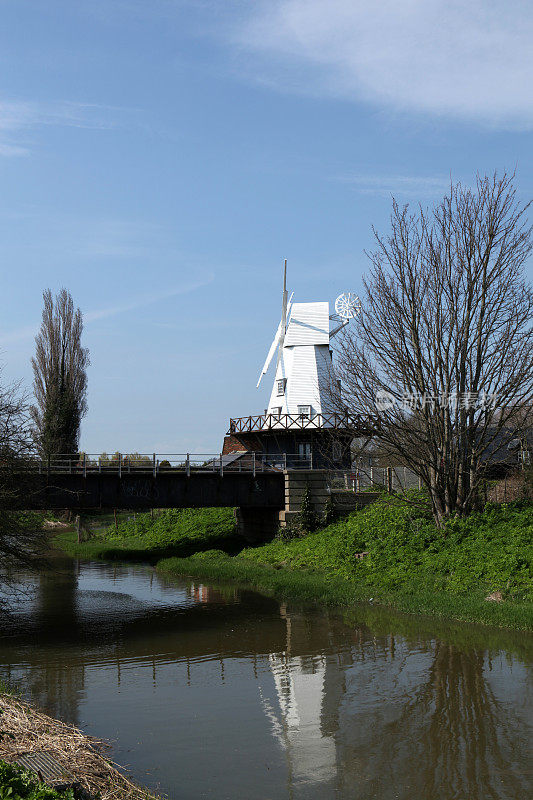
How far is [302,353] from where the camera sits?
5216cm

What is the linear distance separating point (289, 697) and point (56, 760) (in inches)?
232

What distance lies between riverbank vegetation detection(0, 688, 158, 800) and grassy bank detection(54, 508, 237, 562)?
30030mm

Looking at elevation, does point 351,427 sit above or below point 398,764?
above

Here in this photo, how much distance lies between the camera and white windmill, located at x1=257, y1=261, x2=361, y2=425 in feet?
164

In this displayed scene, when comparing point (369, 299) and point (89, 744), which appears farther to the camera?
point (369, 299)

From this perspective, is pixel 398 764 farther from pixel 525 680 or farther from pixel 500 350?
pixel 500 350

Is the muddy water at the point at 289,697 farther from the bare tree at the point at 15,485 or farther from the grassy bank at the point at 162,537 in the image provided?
the grassy bank at the point at 162,537

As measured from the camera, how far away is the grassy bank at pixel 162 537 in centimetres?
4200

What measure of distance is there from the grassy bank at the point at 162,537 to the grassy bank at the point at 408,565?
271 inches

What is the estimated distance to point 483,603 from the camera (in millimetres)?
19578

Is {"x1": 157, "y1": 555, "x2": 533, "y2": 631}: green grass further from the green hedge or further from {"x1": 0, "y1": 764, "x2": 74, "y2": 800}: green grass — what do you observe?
{"x1": 0, "y1": 764, "x2": 74, "y2": 800}: green grass

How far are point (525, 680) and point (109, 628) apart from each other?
39.8 ft

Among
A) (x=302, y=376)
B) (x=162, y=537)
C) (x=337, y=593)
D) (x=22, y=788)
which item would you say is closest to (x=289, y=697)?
(x=22, y=788)

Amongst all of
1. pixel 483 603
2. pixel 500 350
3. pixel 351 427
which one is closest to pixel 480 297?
pixel 500 350
